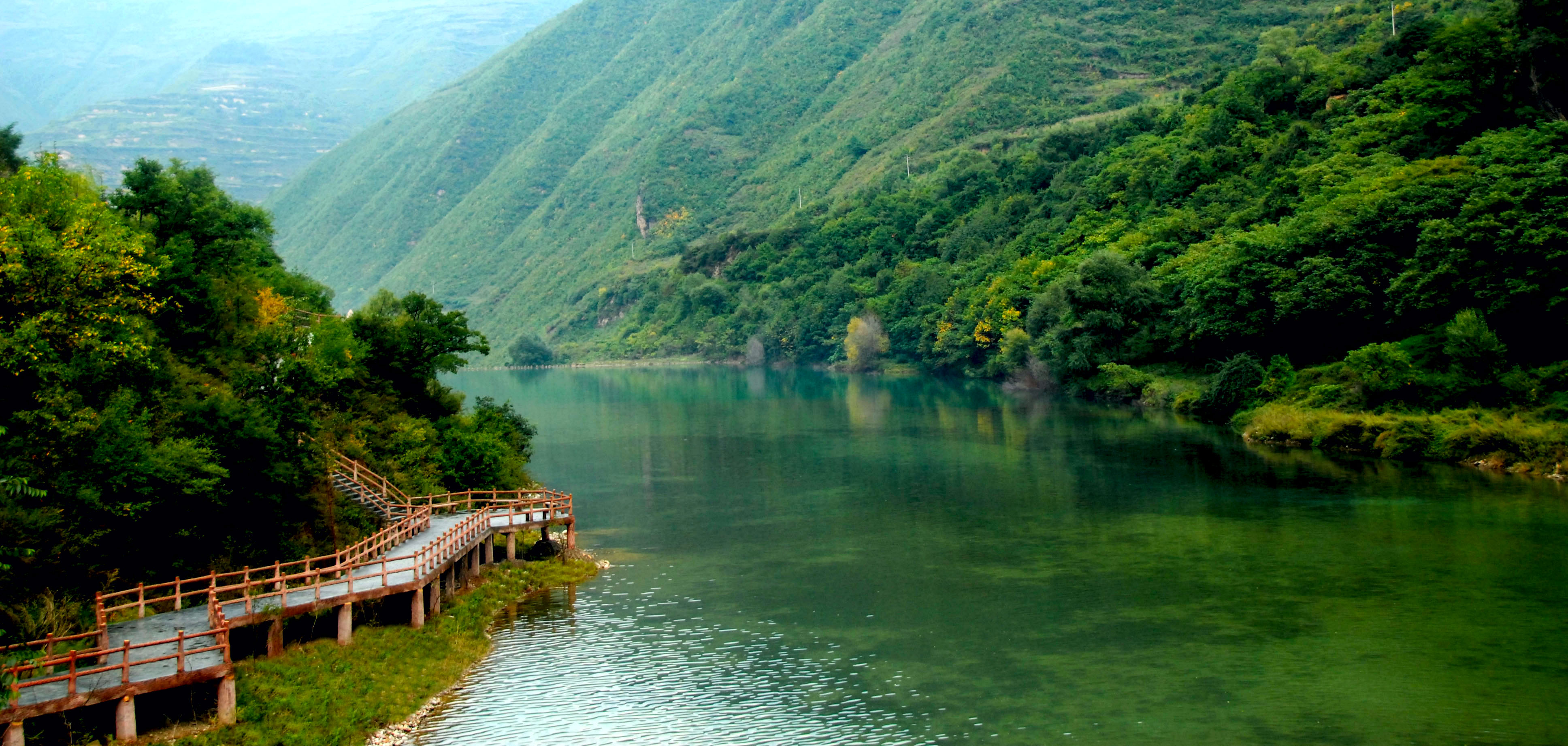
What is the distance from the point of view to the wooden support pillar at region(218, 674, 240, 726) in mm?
24469

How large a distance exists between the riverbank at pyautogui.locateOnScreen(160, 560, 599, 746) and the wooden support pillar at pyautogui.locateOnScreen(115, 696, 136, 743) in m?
0.56

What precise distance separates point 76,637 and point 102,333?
1046 cm

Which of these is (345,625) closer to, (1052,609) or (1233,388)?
(1052,609)

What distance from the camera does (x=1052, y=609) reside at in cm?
3622

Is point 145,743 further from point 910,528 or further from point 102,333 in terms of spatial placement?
point 910,528

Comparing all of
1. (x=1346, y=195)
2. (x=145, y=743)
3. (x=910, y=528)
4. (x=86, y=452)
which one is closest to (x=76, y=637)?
(x=145, y=743)

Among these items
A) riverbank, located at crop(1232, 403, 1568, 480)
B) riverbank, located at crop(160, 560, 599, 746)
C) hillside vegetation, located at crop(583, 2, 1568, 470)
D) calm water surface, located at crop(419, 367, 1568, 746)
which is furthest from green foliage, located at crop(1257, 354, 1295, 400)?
riverbank, located at crop(160, 560, 599, 746)

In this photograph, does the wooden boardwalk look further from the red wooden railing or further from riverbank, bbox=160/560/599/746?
riverbank, bbox=160/560/599/746

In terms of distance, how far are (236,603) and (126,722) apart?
22.6ft

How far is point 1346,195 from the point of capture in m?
77.1

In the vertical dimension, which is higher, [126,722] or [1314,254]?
[1314,254]

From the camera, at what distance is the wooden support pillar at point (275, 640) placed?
1105 inches

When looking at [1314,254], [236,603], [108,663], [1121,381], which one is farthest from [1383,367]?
[108,663]

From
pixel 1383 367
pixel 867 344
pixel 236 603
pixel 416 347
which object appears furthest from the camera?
pixel 867 344
